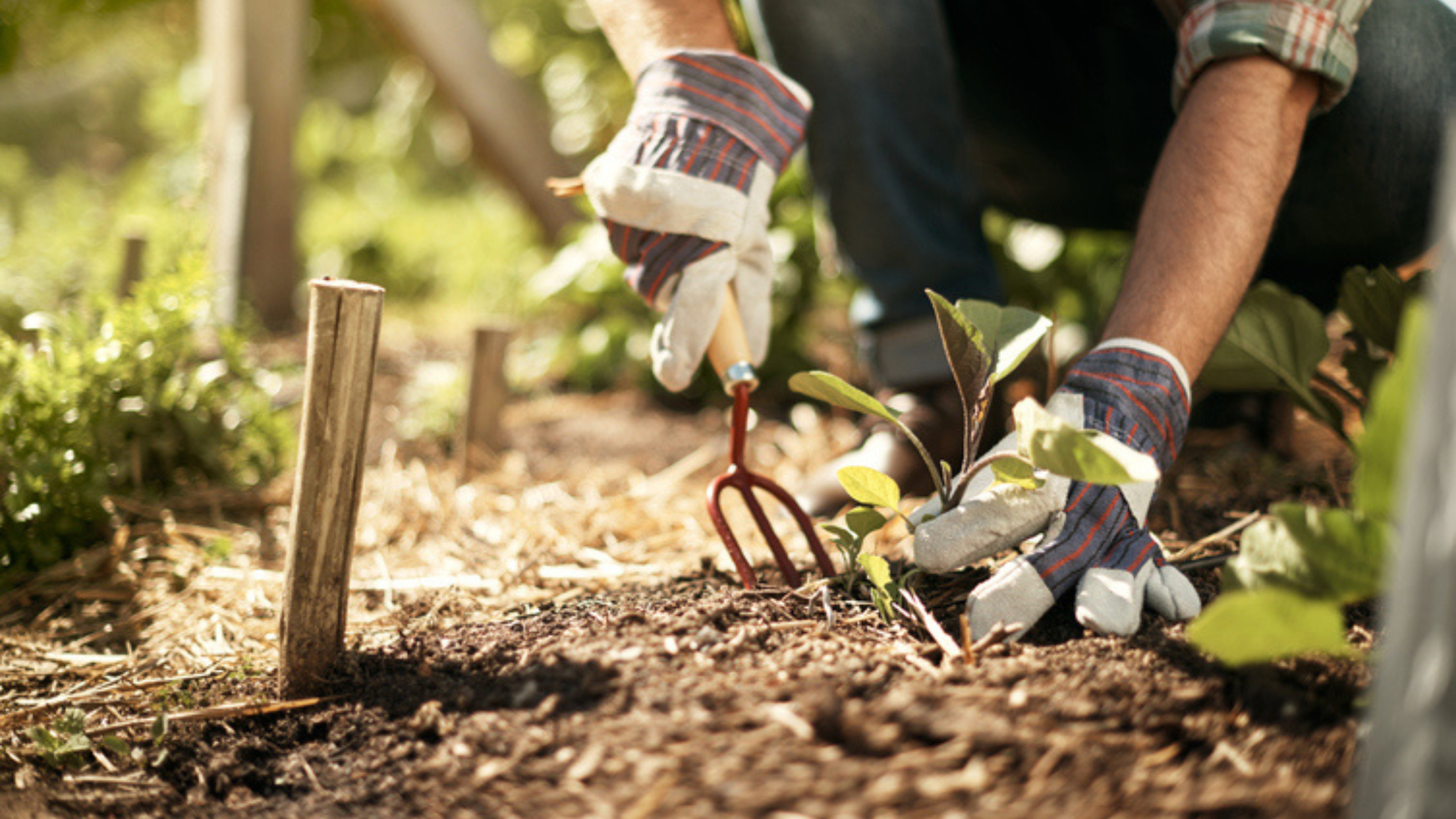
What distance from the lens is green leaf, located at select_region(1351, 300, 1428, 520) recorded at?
1.90ft

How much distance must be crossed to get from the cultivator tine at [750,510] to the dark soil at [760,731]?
79mm

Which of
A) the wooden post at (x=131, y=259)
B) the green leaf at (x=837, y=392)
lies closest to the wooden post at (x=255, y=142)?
the wooden post at (x=131, y=259)

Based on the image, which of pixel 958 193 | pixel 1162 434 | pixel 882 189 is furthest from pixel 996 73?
pixel 1162 434

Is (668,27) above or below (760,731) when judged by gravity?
above

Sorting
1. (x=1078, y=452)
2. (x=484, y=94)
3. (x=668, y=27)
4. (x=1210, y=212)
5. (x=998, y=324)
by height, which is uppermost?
(x=484, y=94)

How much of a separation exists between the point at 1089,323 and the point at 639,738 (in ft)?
5.94

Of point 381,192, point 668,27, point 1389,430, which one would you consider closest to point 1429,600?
point 1389,430

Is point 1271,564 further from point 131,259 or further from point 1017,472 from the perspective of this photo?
point 131,259

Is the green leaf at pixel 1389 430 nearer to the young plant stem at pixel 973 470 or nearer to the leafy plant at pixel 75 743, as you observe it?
the young plant stem at pixel 973 470

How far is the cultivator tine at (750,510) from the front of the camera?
1055mm

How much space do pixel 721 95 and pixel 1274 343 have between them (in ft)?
2.58

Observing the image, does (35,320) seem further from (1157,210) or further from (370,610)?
(1157,210)

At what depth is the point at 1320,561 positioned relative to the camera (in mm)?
671

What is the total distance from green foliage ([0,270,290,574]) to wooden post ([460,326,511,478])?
339mm
